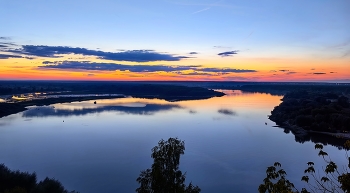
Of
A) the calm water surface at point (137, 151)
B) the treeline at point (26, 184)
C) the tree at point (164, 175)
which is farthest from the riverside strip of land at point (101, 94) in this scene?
the tree at point (164, 175)

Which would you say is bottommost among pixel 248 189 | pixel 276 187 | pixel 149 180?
pixel 248 189

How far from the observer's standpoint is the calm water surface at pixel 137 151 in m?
13.7

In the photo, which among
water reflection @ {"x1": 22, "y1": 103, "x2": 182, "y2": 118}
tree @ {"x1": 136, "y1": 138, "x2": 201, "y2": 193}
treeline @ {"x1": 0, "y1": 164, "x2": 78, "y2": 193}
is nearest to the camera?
tree @ {"x1": 136, "y1": 138, "x2": 201, "y2": 193}

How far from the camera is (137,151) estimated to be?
716 inches

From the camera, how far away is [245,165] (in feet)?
51.5

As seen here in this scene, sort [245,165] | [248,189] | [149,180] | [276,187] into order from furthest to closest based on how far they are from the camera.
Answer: [245,165] < [248,189] < [149,180] < [276,187]

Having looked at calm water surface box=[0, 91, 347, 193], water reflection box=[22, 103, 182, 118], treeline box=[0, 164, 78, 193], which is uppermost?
treeline box=[0, 164, 78, 193]

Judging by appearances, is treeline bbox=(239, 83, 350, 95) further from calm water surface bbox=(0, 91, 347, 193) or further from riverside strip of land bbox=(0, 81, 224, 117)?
calm water surface bbox=(0, 91, 347, 193)

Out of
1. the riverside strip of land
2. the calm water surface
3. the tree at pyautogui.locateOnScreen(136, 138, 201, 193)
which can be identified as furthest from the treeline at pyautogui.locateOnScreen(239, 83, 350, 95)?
the tree at pyautogui.locateOnScreen(136, 138, 201, 193)

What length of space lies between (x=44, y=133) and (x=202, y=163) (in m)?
14.2

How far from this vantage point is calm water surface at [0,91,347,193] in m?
13.7

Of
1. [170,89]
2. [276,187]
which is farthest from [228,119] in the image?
[170,89]

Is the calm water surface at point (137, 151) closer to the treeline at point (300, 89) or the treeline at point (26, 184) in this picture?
the treeline at point (26, 184)

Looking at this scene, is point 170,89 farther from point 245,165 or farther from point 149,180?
point 149,180
